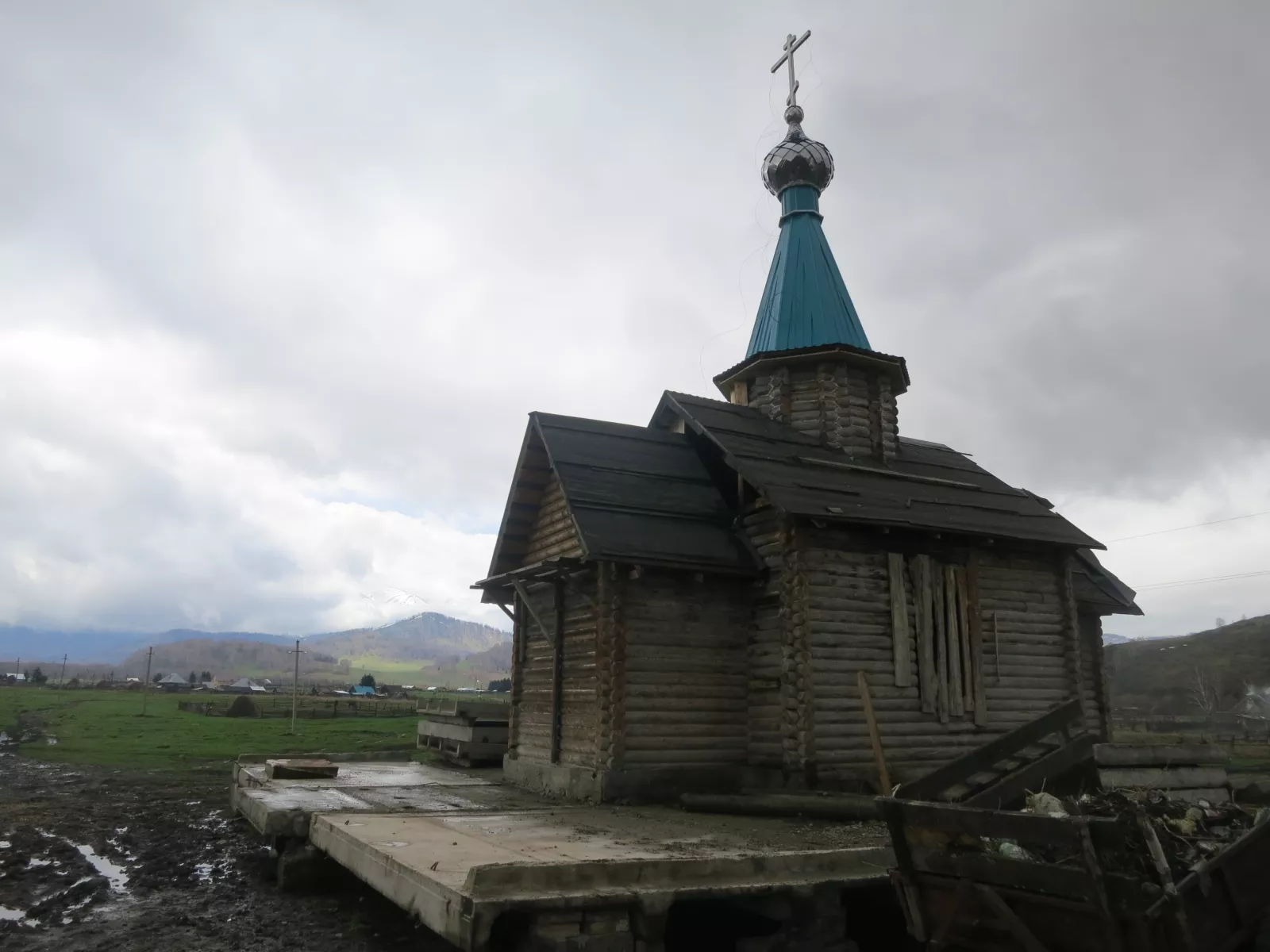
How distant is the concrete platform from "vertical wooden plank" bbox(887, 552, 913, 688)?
387 cm

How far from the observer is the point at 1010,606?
1791cm

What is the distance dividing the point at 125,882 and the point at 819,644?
1111 cm

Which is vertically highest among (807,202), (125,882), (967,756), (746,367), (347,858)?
(807,202)

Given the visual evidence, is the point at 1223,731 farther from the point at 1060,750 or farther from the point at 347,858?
the point at 347,858

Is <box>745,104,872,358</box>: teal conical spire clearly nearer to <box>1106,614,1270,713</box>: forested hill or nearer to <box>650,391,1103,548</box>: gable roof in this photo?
<box>650,391,1103,548</box>: gable roof

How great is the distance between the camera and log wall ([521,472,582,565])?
17.8m

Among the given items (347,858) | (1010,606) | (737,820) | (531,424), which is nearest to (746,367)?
(531,424)

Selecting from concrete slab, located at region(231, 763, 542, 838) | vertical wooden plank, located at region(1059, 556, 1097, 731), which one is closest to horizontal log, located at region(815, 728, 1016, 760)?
vertical wooden plank, located at region(1059, 556, 1097, 731)

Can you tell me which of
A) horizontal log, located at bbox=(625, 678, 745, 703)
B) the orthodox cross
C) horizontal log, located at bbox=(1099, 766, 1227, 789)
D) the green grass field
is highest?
the orthodox cross

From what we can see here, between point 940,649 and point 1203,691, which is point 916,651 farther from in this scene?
point 1203,691

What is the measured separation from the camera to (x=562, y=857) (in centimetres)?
898

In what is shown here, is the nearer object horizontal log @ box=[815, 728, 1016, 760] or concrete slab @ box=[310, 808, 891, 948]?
concrete slab @ box=[310, 808, 891, 948]

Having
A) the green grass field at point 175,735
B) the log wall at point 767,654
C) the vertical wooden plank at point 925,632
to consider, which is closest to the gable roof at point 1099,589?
the vertical wooden plank at point 925,632

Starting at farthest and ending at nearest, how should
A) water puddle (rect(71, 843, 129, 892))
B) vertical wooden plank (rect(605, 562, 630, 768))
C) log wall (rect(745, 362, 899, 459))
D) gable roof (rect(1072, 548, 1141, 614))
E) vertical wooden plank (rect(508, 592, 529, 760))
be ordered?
gable roof (rect(1072, 548, 1141, 614)) < log wall (rect(745, 362, 899, 459)) < vertical wooden plank (rect(508, 592, 529, 760)) < vertical wooden plank (rect(605, 562, 630, 768)) < water puddle (rect(71, 843, 129, 892))
